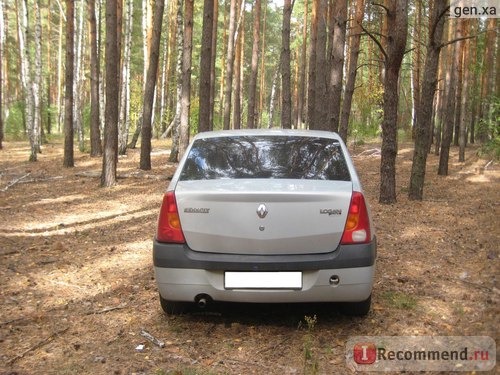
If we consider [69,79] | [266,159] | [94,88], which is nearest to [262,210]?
[266,159]

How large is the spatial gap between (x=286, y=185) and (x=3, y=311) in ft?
10.2

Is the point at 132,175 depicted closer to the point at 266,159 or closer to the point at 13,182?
the point at 13,182

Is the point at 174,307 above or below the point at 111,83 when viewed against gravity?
below

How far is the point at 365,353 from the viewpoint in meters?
3.70

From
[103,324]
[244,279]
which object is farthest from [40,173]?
[244,279]

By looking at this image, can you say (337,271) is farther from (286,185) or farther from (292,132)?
(292,132)

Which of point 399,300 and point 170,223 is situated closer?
point 170,223

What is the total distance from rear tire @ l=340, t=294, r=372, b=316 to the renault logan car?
14 centimetres

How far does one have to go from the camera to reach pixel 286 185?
3.85 metres

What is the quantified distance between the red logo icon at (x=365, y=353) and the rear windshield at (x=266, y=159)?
1.37 meters

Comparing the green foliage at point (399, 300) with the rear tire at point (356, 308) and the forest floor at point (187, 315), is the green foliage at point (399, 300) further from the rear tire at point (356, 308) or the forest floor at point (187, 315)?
the rear tire at point (356, 308)

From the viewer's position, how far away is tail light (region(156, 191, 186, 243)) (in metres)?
3.86

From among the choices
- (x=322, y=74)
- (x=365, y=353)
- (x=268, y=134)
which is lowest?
(x=365, y=353)

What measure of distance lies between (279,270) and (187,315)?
4.11 ft
